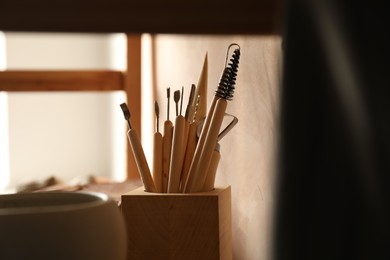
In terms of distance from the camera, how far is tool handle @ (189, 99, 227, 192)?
0.63m

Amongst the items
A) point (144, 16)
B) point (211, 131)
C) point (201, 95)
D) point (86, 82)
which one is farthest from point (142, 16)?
point (86, 82)

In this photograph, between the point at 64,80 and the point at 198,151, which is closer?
the point at 198,151

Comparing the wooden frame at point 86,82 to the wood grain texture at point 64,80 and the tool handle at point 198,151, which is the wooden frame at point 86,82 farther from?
the tool handle at point 198,151

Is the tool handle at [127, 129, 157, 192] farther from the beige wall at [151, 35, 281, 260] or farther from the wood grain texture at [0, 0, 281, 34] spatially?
the wood grain texture at [0, 0, 281, 34]

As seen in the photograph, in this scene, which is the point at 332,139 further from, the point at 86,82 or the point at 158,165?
the point at 86,82

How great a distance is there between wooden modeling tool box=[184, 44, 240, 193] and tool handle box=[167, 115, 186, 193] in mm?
15

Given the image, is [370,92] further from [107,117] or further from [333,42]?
[107,117]

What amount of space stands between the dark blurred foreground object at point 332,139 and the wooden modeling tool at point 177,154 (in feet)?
1.68

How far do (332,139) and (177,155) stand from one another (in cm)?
52

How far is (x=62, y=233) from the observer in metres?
0.44

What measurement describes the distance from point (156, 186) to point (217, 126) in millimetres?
133

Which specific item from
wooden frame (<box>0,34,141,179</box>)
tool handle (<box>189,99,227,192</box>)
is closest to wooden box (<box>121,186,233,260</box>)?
tool handle (<box>189,99,227,192</box>)

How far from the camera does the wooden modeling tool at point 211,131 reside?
632 mm

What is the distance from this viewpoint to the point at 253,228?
29.3 inches
